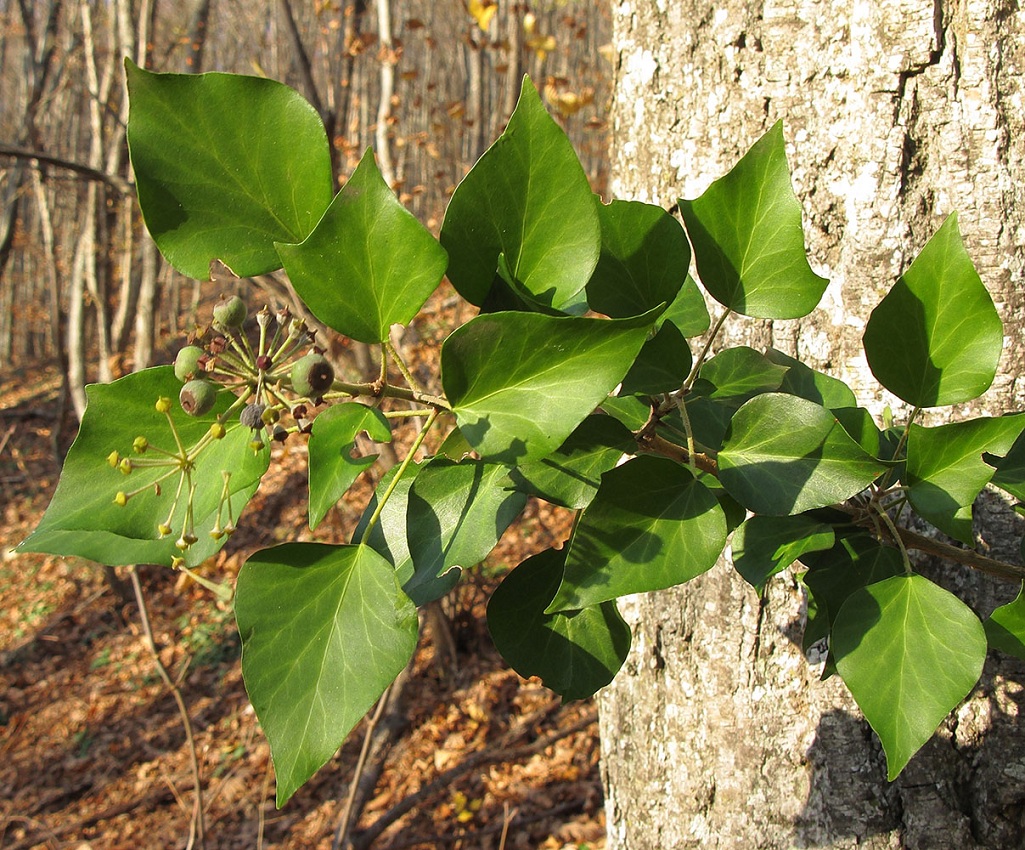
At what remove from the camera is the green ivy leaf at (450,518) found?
1.90ft

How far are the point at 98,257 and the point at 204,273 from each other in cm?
619

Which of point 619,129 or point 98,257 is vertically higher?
point 619,129

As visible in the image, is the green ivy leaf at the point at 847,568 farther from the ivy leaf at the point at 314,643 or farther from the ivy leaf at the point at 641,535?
the ivy leaf at the point at 314,643

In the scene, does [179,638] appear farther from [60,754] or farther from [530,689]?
[530,689]

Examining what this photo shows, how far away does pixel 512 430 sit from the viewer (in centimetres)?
51

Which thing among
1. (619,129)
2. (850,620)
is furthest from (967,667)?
(619,129)

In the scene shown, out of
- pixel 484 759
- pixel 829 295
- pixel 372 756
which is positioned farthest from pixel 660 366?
pixel 372 756

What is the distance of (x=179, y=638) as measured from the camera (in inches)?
238

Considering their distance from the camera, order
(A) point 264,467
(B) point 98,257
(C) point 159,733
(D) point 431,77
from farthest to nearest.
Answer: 1. (D) point 431,77
2. (B) point 98,257
3. (C) point 159,733
4. (A) point 264,467

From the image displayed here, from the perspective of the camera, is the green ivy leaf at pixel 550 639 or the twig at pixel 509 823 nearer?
the green ivy leaf at pixel 550 639

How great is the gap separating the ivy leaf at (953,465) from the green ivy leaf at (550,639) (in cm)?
30

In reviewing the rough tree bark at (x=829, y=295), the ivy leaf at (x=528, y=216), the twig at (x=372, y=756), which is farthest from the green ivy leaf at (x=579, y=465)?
the twig at (x=372, y=756)

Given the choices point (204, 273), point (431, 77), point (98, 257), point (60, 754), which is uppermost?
point (431, 77)

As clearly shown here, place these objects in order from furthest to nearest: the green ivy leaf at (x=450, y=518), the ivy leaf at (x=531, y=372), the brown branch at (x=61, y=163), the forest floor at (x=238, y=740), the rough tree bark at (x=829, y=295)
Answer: the forest floor at (x=238, y=740), the brown branch at (x=61, y=163), the rough tree bark at (x=829, y=295), the green ivy leaf at (x=450, y=518), the ivy leaf at (x=531, y=372)
